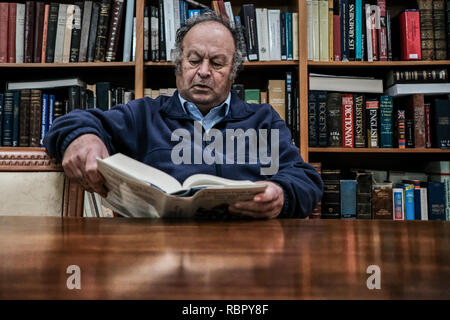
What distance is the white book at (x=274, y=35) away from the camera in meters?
1.71

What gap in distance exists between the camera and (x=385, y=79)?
189 cm

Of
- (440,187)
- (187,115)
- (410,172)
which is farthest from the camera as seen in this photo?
(410,172)

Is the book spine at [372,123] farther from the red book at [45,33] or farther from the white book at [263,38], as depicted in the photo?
the red book at [45,33]

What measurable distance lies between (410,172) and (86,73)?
1780mm

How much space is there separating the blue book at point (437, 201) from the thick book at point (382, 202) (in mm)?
195

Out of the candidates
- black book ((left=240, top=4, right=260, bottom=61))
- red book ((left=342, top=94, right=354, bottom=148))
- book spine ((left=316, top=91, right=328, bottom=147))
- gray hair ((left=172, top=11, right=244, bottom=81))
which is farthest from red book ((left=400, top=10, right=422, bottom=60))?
gray hair ((left=172, top=11, right=244, bottom=81))

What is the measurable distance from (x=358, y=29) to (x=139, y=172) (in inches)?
56.5

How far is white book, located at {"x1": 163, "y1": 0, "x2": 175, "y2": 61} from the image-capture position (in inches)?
66.7

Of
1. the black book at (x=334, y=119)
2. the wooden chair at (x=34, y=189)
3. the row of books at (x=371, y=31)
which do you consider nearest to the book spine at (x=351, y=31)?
the row of books at (x=371, y=31)

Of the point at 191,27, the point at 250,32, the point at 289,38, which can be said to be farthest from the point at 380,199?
the point at 191,27

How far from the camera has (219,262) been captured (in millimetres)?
382

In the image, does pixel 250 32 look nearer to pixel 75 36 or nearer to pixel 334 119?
pixel 334 119
